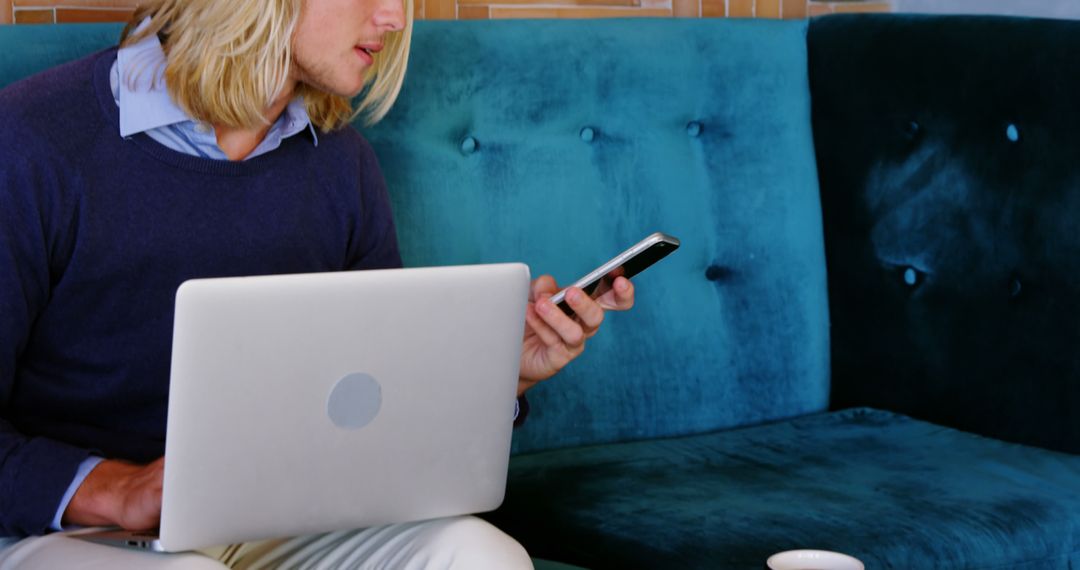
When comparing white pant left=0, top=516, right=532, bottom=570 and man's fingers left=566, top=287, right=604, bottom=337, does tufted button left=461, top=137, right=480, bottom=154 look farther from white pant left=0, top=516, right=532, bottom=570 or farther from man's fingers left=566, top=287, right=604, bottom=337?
white pant left=0, top=516, right=532, bottom=570

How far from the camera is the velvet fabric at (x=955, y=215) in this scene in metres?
1.83

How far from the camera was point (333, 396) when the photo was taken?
3.63ft

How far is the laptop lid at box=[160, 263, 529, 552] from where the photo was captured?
3.45 ft

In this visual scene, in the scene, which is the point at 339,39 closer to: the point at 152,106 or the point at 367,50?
the point at 367,50

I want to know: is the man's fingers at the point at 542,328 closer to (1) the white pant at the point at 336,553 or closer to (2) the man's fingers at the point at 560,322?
(2) the man's fingers at the point at 560,322

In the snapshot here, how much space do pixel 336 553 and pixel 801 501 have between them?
595 mm

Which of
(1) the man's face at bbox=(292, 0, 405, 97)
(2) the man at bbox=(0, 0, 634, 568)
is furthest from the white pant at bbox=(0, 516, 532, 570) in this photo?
(1) the man's face at bbox=(292, 0, 405, 97)

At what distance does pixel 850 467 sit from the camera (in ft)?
5.83

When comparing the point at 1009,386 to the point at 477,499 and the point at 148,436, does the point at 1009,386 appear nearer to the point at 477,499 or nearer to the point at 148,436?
the point at 477,499

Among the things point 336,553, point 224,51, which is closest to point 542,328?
point 336,553

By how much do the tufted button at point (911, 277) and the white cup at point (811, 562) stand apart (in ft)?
3.29

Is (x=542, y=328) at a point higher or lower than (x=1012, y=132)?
lower

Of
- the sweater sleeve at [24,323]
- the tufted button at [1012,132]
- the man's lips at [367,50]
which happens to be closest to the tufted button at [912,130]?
the tufted button at [1012,132]

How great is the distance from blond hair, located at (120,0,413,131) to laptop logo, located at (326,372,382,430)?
443 mm
